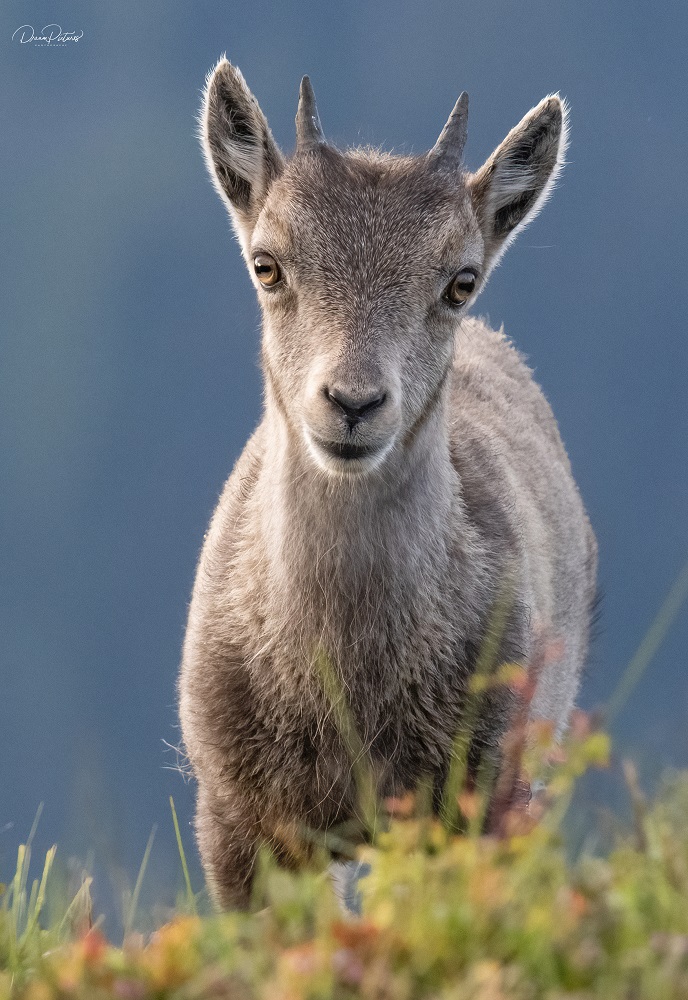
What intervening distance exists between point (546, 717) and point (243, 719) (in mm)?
1651

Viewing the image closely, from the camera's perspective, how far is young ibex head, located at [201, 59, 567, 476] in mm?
3898

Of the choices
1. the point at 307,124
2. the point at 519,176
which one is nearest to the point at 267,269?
the point at 307,124

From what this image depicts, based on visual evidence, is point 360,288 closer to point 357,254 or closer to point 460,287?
point 357,254

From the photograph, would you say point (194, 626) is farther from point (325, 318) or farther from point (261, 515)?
point (325, 318)

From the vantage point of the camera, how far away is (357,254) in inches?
168

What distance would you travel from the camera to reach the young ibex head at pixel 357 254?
3.90 meters

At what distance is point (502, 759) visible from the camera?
432 cm

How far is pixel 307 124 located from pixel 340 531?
5.69 feet

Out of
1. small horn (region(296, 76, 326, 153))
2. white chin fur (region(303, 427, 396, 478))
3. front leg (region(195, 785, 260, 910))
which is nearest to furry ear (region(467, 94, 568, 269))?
small horn (region(296, 76, 326, 153))

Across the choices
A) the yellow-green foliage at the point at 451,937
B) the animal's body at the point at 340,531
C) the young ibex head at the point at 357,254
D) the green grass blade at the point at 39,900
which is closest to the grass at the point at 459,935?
the yellow-green foliage at the point at 451,937

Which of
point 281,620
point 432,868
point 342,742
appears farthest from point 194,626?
point 432,868

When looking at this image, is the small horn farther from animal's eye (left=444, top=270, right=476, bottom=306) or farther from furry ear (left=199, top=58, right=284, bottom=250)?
animal's eye (left=444, top=270, right=476, bottom=306)

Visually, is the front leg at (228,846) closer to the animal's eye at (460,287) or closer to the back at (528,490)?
the back at (528,490)

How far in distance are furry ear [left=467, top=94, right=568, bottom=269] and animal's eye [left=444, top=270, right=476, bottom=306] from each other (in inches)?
21.5
